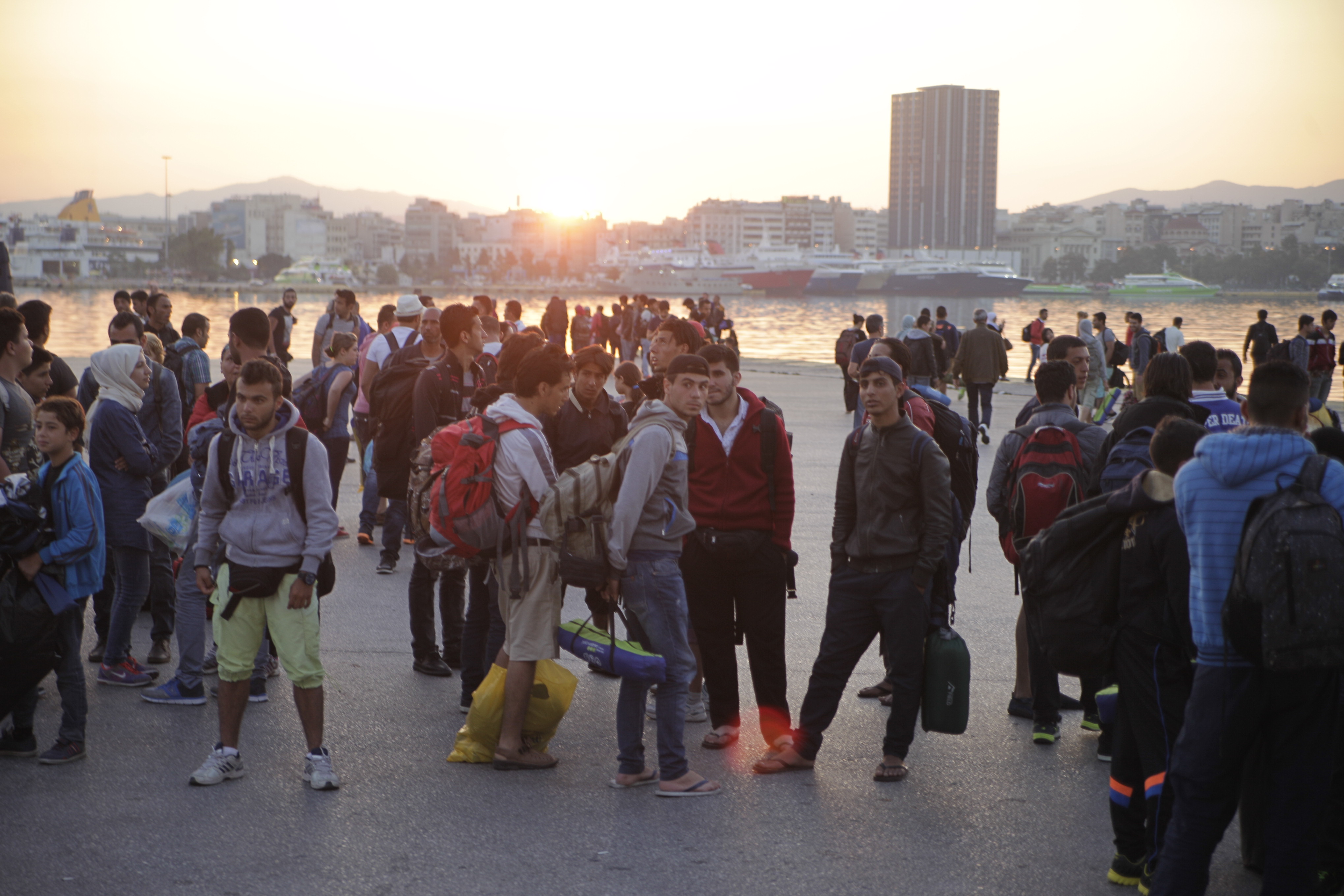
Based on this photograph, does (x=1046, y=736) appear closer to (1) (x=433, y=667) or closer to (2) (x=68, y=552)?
(1) (x=433, y=667)

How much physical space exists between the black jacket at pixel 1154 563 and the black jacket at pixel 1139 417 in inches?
22.1

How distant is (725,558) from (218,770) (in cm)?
→ 208

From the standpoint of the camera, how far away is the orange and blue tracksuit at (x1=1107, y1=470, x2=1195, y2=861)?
3244 mm

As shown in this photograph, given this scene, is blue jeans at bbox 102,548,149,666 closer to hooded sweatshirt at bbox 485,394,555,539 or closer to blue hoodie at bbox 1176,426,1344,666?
hooded sweatshirt at bbox 485,394,555,539

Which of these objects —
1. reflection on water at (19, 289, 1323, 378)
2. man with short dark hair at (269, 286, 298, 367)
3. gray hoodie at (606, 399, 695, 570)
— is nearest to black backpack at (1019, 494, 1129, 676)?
gray hoodie at (606, 399, 695, 570)

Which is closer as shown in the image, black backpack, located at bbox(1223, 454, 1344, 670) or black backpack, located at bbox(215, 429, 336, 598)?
black backpack, located at bbox(1223, 454, 1344, 670)

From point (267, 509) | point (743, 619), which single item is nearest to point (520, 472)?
point (267, 509)

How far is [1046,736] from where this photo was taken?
14.9 feet

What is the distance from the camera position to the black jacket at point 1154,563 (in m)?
3.22

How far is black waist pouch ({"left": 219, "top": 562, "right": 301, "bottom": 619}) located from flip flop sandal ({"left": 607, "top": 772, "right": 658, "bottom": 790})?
146 cm

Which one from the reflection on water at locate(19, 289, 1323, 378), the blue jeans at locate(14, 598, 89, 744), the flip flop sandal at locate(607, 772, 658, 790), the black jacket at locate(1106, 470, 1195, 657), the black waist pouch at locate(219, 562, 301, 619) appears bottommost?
the flip flop sandal at locate(607, 772, 658, 790)

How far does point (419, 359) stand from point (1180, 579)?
486 centimetres

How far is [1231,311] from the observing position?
94.8m

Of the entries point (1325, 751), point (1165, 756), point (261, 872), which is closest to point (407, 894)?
point (261, 872)
